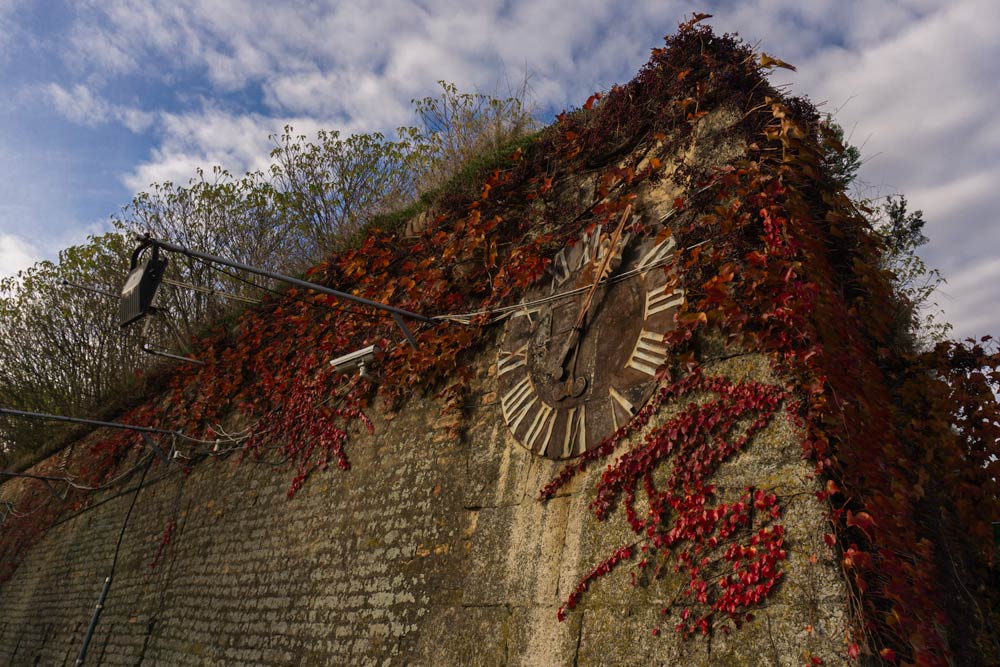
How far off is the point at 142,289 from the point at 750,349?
4.10 metres

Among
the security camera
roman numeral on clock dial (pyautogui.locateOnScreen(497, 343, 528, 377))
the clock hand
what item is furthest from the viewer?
the security camera

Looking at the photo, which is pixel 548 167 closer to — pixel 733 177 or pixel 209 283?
pixel 733 177

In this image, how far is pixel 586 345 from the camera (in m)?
4.41

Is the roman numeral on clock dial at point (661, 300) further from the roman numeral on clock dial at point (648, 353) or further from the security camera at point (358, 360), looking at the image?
the security camera at point (358, 360)

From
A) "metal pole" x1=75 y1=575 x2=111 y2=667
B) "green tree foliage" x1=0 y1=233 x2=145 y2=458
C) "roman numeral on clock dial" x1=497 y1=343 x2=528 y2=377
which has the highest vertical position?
"green tree foliage" x1=0 y1=233 x2=145 y2=458

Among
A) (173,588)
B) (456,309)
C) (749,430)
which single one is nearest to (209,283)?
(173,588)

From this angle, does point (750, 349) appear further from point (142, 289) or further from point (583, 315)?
point (142, 289)

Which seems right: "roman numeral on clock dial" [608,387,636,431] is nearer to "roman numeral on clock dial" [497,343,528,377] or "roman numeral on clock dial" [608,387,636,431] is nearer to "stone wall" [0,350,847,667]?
"stone wall" [0,350,847,667]

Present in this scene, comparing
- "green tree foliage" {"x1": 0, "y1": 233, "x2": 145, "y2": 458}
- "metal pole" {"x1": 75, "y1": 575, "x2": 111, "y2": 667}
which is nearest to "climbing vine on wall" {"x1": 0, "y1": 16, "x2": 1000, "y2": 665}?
"metal pole" {"x1": 75, "y1": 575, "x2": 111, "y2": 667}

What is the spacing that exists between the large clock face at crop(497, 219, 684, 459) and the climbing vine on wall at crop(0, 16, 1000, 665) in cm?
15

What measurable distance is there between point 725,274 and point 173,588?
22.0ft

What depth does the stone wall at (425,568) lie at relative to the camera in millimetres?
3127

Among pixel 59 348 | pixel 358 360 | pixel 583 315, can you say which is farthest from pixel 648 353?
pixel 59 348

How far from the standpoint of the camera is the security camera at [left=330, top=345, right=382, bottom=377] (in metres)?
5.51
